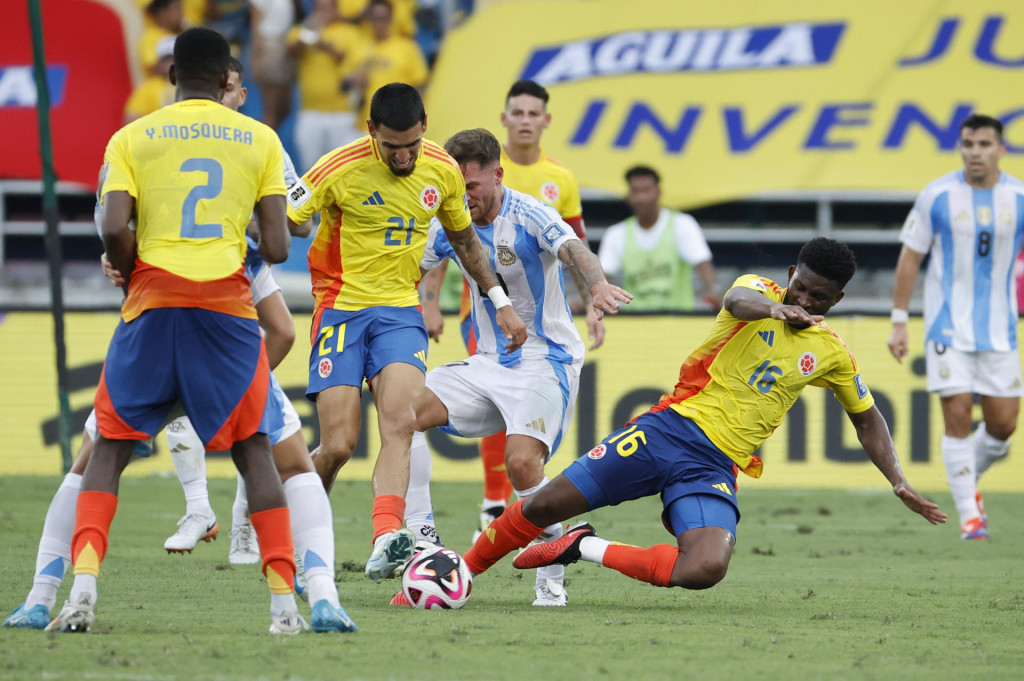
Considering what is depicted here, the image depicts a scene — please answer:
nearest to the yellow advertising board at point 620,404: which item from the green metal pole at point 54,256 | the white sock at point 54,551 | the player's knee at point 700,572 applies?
the green metal pole at point 54,256

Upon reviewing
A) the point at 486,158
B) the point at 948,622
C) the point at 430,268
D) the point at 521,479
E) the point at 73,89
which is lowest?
the point at 948,622

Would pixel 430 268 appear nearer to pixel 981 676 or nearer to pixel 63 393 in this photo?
pixel 981 676

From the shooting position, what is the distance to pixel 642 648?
4.86 meters

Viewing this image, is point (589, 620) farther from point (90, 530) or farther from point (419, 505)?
point (90, 530)

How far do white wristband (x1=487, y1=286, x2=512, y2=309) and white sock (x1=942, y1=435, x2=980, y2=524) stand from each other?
4.01 m

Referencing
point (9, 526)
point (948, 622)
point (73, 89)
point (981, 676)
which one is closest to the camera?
point (981, 676)

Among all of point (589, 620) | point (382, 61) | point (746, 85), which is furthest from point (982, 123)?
point (382, 61)

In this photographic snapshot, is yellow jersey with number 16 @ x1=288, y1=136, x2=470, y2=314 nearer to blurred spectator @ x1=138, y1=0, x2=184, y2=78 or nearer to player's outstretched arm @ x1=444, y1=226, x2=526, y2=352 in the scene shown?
player's outstretched arm @ x1=444, y1=226, x2=526, y2=352

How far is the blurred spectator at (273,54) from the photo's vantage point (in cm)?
1516

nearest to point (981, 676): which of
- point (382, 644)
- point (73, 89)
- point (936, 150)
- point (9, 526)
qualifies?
point (382, 644)

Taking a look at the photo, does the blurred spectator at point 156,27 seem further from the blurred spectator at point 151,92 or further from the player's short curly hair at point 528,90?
the player's short curly hair at point 528,90

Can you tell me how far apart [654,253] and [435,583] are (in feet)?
22.8

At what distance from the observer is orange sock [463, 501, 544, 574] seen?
19.9ft

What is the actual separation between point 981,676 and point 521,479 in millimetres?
2612
